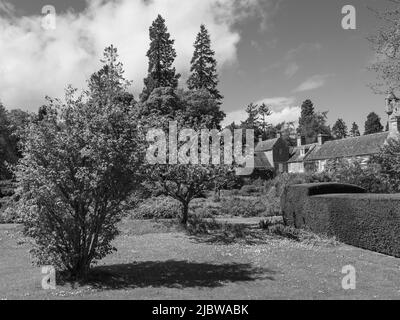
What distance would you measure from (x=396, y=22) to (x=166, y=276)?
13406 millimetres

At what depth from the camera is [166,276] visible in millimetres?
11047

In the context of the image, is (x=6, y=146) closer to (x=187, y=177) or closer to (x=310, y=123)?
(x=187, y=177)

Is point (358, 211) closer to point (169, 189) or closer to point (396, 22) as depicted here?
point (396, 22)

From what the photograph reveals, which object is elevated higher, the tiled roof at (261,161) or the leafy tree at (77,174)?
the tiled roof at (261,161)

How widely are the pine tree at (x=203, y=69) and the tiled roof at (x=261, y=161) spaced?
1143cm

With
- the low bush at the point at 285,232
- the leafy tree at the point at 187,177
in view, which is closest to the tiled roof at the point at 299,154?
the leafy tree at the point at 187,177

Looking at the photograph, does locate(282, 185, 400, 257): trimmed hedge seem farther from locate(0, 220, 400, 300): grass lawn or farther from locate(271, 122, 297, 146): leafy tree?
locate(271, 122, 297, 146): leafy tree

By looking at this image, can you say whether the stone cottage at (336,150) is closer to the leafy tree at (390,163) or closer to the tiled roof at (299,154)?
the tiled roof at (299,154)

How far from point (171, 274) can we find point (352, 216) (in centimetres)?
823

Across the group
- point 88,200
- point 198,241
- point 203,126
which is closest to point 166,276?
point 88,200

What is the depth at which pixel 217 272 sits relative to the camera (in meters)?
11.6

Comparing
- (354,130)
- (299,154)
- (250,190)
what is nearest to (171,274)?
(250,190)

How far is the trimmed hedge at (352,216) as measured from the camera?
13.6 metres

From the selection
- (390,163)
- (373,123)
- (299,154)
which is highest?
(373,123)
